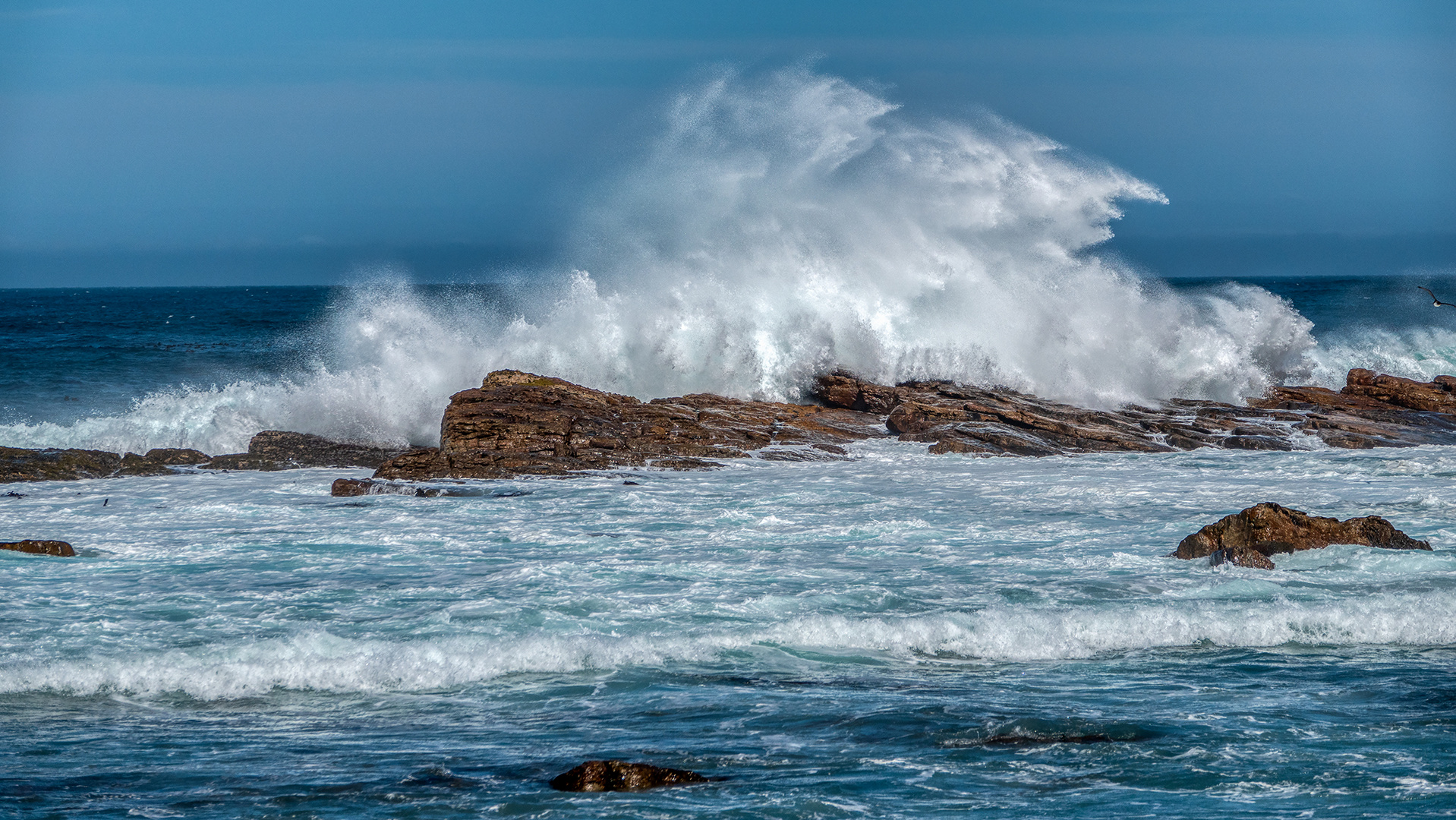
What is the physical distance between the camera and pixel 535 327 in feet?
74.5

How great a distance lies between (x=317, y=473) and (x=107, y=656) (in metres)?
8.96

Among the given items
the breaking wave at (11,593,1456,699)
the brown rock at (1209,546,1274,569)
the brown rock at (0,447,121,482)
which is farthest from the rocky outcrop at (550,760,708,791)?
the brown rock at (0,447,121,482)

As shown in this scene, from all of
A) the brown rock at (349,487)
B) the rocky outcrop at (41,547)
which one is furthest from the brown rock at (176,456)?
the rocky outcrop at (41,547)

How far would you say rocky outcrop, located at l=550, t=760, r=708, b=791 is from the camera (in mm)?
5547

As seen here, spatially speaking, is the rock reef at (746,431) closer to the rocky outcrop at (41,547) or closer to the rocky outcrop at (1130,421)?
the rocky outcrop at (1130,421)

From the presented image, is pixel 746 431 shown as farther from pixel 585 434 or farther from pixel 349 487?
pixel 349 487

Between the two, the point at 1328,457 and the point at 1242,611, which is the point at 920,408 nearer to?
the point at 1328,457

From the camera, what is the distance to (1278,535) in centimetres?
1042

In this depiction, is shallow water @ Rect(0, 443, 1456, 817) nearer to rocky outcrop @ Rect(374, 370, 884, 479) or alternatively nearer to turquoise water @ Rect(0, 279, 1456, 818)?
turquoise water @ Rect(0, 279, 1456, 818)

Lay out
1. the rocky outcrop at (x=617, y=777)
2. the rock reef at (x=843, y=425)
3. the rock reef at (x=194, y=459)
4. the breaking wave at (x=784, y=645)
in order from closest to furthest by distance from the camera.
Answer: the rocky outcrop at (x=617, y=777), the breaking wave at (x=784, y=645), the rock reef at (x=843, y=425), the rock reef at (x=194, y=459)

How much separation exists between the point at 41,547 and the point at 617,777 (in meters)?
7.83

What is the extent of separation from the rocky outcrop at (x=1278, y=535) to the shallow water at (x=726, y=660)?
0.67 ft

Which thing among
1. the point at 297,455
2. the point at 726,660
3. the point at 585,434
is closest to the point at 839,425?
the point at 585,434

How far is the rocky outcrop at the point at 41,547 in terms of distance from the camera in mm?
10867
